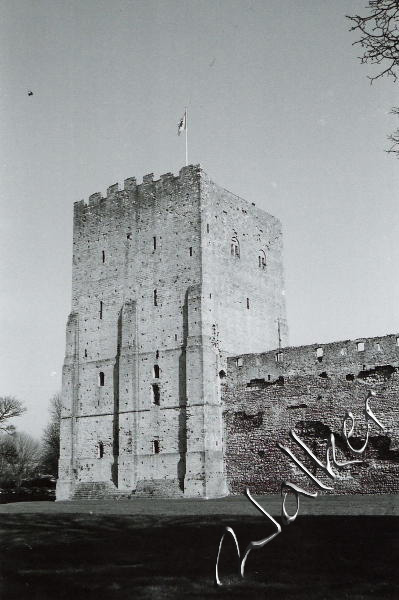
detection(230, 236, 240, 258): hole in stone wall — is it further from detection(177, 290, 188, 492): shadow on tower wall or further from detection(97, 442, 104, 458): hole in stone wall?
detection(97, 442, 104, 458): hole in stone wall

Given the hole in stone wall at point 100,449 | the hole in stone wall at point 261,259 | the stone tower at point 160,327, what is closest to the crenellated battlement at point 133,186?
the stone tower at point 160,327

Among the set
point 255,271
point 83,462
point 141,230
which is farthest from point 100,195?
point 83,462

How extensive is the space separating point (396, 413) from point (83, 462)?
14.9 metres

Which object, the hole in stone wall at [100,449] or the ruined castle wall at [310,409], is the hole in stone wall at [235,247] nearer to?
the ruined castle wall at [310,409]

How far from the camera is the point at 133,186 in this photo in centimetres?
3478

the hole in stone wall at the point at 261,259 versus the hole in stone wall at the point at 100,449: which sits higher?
the hole in stone wall at the point at 261,259

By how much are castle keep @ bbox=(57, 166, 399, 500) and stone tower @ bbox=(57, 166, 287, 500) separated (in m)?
0.07

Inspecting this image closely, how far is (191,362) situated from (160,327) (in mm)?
2608

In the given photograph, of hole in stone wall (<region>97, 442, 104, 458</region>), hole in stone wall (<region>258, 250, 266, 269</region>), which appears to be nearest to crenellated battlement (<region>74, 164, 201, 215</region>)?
hole in stone wall (<region>258, 250, 266, 269</region>)

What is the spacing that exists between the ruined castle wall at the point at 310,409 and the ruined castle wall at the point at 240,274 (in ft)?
7.95

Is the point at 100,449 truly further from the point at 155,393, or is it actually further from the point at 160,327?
the point at 160,327

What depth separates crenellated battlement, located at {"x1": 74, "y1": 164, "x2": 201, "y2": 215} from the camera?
3303cm

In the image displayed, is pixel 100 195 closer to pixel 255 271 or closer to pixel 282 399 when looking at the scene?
pixel 255 271

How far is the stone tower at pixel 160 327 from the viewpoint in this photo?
30125 mm
